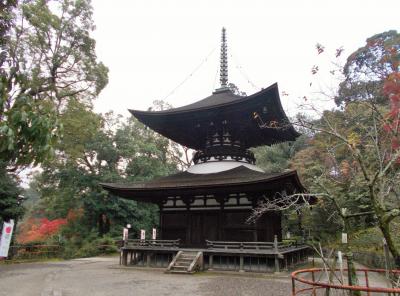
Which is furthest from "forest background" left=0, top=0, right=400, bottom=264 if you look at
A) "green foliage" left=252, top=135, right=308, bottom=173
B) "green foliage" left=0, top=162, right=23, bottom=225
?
"green foliage" left=252, top=135, right=308, bottom=173

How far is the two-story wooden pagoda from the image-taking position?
1503 cm

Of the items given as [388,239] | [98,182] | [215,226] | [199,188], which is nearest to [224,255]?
[215,226]

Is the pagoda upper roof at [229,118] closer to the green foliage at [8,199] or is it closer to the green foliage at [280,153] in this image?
the green foliage at [8,199]

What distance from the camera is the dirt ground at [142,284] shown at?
9773 mm

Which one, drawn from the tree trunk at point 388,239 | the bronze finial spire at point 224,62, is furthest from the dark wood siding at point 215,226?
the tree trunk at point 388,239

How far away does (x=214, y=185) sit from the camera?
1457 centimetres

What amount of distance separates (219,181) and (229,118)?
3760 millimetres

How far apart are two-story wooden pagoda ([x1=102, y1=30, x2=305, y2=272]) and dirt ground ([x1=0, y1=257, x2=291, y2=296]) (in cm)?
283

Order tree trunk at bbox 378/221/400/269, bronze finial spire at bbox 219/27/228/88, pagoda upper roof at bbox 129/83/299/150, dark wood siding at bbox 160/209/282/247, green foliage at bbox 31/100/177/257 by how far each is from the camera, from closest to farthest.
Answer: tree trunk at bbox 378/221/400/269 < dark wood siding at bbox 160/209/282/247 < pagoda upper roof at bbox 129/83/299/150 < bronze finial spire at bbox 219/27/228/88 < green foliage at bbox 31/100/177/257

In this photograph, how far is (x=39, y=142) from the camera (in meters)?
4.07

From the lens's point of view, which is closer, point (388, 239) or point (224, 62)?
point (388, 239)

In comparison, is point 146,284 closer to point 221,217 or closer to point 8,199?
point 221,217

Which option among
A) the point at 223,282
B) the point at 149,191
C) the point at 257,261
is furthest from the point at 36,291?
the point at 257,261

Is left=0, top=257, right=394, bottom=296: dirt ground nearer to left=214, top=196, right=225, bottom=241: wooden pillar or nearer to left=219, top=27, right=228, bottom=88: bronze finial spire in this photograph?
left=214, top=196, right=225, bottom=241: wooden pillar
